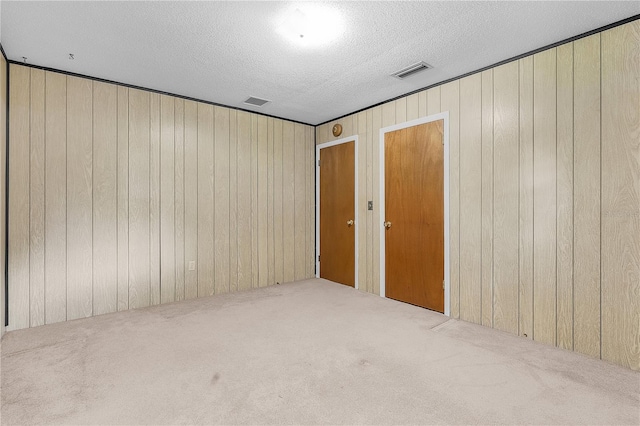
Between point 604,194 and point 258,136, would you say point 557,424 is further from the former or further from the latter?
point 258,136

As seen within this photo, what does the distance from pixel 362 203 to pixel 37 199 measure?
360cm

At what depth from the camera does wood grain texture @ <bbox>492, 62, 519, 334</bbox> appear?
287 cm

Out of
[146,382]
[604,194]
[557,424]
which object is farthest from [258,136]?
[557,424]

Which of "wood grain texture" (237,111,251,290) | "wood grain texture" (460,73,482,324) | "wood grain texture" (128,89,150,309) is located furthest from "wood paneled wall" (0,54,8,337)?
"wood grain texture" (460,73,482,324)

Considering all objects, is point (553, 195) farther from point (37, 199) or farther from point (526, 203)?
point (37, 199)

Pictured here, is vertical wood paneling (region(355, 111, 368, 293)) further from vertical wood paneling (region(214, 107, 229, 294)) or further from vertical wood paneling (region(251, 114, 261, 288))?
vertical wood paneling (region(214, 107, 229, 294))

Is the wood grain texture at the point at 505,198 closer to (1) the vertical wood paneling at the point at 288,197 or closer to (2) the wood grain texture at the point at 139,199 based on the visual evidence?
(1) the vertical wood paneling at the point at 288,197

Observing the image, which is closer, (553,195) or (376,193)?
(553,195)

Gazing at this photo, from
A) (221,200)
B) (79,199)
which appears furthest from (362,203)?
(79,199)

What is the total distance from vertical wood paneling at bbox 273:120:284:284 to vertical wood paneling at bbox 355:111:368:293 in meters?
1.18

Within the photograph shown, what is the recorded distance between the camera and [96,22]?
2.29 m

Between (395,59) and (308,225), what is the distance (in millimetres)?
2897

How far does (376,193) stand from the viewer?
4180 mm

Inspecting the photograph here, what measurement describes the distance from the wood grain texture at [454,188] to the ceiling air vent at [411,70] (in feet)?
1.55
